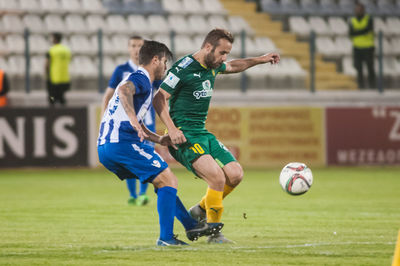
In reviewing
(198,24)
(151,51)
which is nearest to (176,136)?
(151,51)

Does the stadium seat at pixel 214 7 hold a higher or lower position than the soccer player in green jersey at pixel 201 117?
higher

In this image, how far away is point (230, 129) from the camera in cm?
1720

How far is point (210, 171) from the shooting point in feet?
23.9

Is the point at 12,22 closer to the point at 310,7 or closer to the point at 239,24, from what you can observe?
the point at 239,24

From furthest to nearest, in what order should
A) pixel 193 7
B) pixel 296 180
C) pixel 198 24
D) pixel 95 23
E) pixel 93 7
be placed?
pixel 193 7 → pixel 198 24 → pixel 93 7 → pixel 95 23 → pixel 296 180

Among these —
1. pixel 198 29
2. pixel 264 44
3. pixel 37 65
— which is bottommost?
pixel 37 65

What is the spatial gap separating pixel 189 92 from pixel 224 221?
216 centimetres

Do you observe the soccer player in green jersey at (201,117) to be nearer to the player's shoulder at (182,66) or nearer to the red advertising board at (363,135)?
the player's shoulder at (182,66)

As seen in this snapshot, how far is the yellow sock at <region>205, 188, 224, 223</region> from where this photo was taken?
734 cm

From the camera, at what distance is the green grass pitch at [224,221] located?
633 centimetres

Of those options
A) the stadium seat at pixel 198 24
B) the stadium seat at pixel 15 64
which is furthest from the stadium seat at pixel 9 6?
the stadium seat at pixel 198 24

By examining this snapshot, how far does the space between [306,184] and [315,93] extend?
11.0 metres

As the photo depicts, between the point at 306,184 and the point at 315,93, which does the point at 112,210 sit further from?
the point at 315,93

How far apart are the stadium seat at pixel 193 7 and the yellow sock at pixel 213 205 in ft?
45.3
